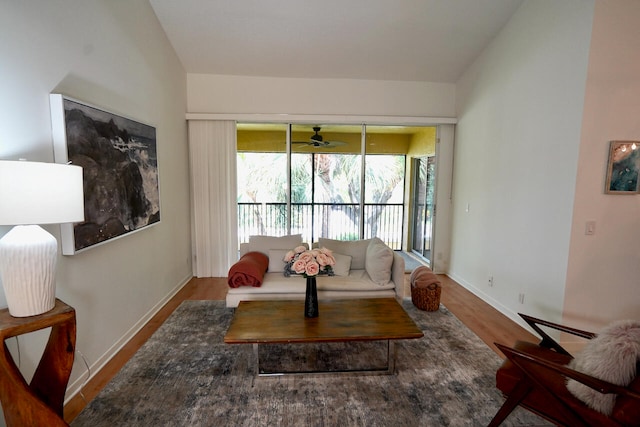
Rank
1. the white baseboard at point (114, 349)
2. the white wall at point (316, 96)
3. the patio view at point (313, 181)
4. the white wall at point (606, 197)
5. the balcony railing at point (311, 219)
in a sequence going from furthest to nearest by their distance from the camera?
the balcony railing at point (311, 219), the patio view at point (313, 181), the white wall at point (316, 96), the white wall at point (606, 197), the white baseboard at point (114, 349)

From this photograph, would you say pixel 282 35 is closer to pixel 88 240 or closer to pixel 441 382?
pixel 88 240

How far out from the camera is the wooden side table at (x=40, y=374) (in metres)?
1.39

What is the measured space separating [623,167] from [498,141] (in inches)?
50.7

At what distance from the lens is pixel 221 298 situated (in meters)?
4.01

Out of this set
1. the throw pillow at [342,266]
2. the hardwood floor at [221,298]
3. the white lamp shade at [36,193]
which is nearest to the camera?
the white lamp shade at [36,193]

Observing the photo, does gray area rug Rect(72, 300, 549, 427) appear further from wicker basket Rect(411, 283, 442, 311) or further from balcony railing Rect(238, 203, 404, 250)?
balcony railing Rect(238, 203, 404, 250)

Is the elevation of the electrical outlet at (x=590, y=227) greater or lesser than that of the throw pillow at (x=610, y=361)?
greater

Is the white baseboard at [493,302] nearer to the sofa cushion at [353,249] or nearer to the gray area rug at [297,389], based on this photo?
the gray area rug at [297,389]

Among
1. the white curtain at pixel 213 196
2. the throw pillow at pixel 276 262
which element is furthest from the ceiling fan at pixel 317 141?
the throw pillow at pixel 276 262

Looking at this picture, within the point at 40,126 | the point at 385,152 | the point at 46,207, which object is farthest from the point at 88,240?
the point at 385,152

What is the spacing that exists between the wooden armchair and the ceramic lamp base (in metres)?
2.31

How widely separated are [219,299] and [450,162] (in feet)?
12.8

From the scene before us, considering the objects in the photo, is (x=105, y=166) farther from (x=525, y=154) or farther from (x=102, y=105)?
(x=525, y=154)

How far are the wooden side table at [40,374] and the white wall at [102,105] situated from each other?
0.28 metres
